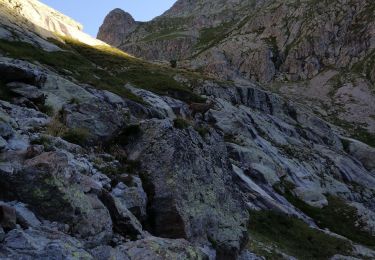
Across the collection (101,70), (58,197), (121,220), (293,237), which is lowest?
(293,237)

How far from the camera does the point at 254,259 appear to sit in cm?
2073

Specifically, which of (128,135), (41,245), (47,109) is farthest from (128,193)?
(47,109)

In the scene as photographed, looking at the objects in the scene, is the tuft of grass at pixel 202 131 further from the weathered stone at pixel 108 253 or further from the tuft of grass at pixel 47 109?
the weathered stone at pixel 108 253

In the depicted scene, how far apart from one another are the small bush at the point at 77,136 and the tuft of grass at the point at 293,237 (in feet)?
50.0

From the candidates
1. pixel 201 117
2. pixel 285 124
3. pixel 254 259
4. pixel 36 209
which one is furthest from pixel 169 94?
pixel 36 209

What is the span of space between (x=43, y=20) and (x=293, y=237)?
72.8 meters

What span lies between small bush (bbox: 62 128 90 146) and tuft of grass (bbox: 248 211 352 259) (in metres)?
15.2

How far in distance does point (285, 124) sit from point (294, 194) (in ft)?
109

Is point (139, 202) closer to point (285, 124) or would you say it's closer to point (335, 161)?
point (335, 161)

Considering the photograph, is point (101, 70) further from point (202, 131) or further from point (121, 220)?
point (121, 220)

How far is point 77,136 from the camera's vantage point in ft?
63.0

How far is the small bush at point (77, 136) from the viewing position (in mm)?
18969

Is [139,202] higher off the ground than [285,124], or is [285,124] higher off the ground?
[285,124]

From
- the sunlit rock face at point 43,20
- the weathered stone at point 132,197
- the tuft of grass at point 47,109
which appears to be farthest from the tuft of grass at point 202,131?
the sunlit rock face at point 43,20
